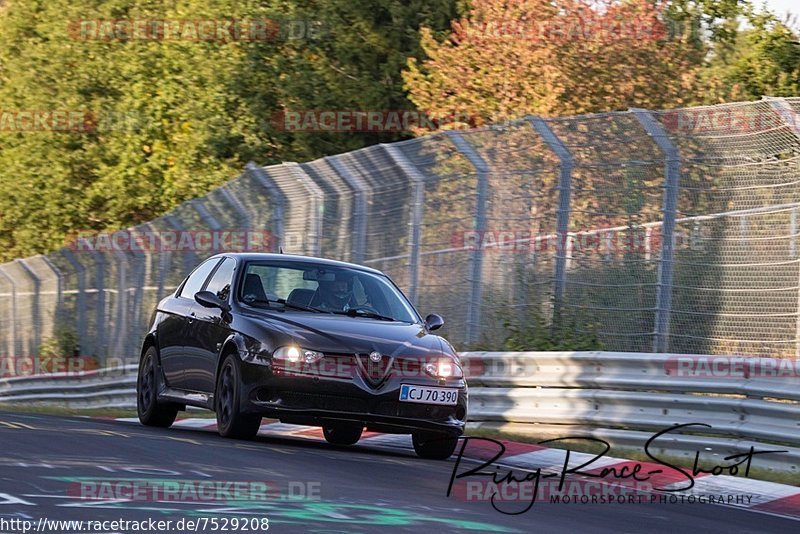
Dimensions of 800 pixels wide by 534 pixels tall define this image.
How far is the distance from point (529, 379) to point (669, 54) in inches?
689

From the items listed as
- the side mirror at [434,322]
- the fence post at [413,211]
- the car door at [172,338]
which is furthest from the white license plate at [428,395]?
the fence post at [413,211]

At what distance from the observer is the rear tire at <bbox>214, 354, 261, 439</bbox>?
450 inches

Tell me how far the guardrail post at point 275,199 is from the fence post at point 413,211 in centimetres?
275

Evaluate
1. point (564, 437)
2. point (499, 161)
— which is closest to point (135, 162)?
point (499, 161)

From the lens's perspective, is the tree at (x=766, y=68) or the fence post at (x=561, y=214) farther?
the tree at (x=766, y=68)

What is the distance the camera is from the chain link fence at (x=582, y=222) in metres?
12.8

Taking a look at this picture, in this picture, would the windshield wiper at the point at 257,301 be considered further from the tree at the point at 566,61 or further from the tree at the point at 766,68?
the tree at the point at 766,68

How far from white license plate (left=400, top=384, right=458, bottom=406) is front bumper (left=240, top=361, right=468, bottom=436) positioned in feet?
0.12

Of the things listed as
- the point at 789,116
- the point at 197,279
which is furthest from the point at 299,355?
the point at 789,116

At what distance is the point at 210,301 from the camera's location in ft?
40.3

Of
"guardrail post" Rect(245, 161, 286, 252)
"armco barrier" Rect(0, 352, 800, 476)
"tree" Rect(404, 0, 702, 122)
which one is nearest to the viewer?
"armco barrier" Rect(0, 352, 800, 476)

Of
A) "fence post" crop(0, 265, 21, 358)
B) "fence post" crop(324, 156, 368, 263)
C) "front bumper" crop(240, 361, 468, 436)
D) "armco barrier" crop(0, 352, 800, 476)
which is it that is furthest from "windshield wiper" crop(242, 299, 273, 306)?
"fence post" crop(0, 265, 21, 358)

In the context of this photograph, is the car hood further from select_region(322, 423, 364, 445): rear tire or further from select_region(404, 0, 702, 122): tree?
select_region(404, 0, 702, 122): tree

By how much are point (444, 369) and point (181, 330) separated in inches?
105
